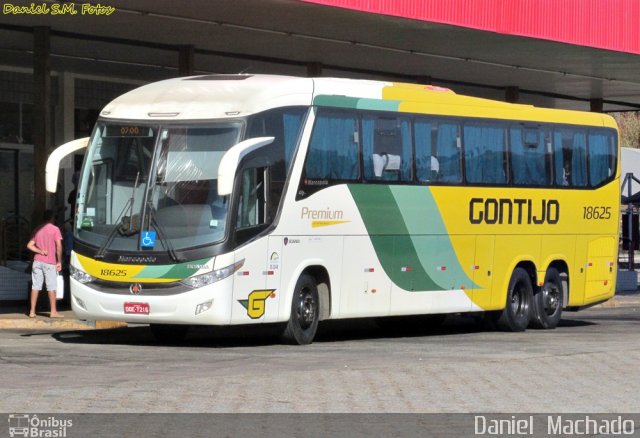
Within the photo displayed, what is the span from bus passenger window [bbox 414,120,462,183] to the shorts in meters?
6.23

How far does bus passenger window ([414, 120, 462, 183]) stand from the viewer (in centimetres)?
2144

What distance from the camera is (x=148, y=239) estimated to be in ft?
59.3

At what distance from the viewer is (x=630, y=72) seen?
34.0 meters

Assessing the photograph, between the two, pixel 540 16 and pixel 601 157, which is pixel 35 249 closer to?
pixel 601 157

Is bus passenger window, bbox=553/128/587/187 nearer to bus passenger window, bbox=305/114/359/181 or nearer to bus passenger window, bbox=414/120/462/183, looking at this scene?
bus passenger window, bbox=414/120/462/183

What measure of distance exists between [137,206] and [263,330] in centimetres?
558

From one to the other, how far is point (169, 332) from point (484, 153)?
5.97 m

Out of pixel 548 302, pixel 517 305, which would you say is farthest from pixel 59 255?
pixel 548 302

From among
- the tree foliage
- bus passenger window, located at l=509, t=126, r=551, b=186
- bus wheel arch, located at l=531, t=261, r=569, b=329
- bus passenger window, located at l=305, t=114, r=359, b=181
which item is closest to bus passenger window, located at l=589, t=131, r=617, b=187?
bus passenger window, located at l=509, t=126, r=551, b=186

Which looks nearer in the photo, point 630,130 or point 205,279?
point 205,279

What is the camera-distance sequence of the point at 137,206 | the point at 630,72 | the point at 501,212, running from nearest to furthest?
the point at 137,206 < the point at 501,212 < the point at 630,72

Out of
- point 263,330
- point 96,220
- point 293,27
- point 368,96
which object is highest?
point 293,27
